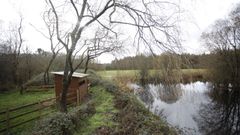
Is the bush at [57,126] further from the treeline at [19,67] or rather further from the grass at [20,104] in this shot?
the treeline at [19,67]

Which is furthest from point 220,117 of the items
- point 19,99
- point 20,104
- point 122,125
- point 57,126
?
point 19,99

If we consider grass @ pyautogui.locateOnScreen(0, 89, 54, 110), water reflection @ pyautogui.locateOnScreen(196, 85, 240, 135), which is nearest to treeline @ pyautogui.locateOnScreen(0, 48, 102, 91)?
grass @ pyautogui.locateOnScreen(0, 89, 54, 110)

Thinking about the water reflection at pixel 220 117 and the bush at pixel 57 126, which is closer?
the bush at pixel 57 126

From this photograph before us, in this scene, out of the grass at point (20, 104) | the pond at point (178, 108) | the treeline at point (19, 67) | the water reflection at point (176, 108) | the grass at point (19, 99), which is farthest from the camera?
the treeline at point (19, 67)

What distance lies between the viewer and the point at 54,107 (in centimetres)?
1392

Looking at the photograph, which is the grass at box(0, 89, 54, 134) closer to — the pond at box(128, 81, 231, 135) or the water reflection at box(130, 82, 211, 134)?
the pond at box(128, 81, 231, 135)

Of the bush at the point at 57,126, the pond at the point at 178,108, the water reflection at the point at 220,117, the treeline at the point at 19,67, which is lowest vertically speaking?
the water reflection at the point at 220,117

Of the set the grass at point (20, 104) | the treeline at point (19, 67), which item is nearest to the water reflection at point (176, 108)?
the grass at point (20, 104)

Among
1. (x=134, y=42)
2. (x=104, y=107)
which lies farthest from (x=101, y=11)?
(x=104, y=107)

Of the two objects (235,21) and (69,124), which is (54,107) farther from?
(235,21)

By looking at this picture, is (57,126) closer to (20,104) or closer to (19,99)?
(20,104)

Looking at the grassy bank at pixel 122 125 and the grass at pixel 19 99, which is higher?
the grassy bank at pixel 122 125

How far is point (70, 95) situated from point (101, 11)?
7798 millimetres

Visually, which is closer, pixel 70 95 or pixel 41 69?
pixel 70 95
